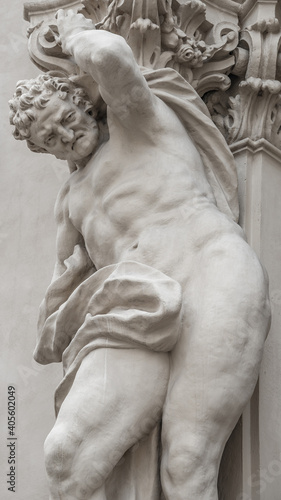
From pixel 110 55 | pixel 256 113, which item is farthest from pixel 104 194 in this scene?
pixel 256 113

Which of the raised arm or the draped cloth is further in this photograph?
the raised arm

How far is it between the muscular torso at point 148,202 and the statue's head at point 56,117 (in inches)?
3.7

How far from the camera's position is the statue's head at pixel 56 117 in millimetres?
5527

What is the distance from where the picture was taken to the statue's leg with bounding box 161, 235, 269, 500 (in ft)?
16.3

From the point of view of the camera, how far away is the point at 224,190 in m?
5.65

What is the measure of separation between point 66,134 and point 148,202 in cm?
44

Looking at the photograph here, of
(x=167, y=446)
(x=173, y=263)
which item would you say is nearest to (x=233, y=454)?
(x=167, y=446)

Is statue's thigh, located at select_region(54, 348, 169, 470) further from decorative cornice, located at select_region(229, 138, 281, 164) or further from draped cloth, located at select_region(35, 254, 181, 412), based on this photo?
decorative cornice, located at select_region(229, 138, 281, 164)

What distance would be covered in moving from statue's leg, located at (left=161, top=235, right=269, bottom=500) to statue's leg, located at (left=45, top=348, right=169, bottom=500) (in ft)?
0.25

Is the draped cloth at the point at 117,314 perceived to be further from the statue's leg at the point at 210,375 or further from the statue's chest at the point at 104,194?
the statue's chest at the point at 104,194

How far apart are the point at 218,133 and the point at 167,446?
1.32 m

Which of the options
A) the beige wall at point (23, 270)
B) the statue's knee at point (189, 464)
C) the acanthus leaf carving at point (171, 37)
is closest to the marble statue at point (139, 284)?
the statue's knee at point (189, 464)

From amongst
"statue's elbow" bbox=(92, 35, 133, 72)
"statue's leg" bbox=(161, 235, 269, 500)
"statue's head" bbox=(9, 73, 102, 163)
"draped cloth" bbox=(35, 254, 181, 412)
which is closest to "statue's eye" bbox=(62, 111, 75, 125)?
"statue's head" bbox=(9, 73, 102, 163)

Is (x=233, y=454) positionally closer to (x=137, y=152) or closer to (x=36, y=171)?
(x=137, y=152)
